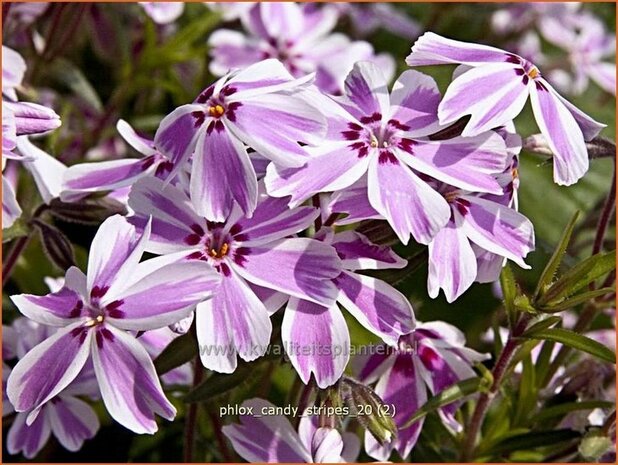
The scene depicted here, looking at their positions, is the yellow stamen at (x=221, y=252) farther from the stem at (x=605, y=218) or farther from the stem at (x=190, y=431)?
the stem at (x=605, y=218)

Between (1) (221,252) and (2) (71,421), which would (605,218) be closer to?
(1) (221,252)

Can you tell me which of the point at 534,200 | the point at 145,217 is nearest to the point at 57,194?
the point at 145,217

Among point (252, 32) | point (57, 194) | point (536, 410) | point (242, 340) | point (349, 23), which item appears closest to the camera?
point (242, 340)

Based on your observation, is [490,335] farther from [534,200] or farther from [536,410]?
[534,200]

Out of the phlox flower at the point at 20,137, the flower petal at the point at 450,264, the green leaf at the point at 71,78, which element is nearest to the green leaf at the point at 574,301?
the flower petal at the point at 450,264

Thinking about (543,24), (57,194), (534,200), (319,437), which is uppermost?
(543,24)

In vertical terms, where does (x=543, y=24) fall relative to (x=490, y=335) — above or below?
above
